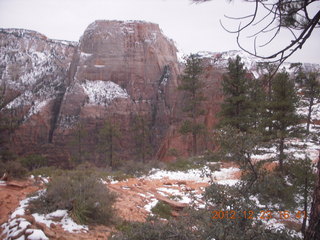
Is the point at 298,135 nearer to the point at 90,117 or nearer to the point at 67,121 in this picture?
the point at 90,117

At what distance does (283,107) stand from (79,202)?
9811 mm

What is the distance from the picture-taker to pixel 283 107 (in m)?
10.3

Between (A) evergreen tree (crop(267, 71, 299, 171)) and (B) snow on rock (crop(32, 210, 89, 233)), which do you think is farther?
(A) evergreen tree (crop(267, 71, 299, 171))

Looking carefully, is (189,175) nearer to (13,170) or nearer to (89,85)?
(13,170)

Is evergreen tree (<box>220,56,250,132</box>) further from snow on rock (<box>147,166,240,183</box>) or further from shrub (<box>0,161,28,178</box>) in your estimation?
shrub (<box>0,161,28,178</box>)

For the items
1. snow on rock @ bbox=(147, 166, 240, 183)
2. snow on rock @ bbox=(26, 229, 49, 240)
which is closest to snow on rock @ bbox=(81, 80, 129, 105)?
snow on rock @ bbox=(147, 166, 240, 183)

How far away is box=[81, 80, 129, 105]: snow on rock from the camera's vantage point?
40.7m

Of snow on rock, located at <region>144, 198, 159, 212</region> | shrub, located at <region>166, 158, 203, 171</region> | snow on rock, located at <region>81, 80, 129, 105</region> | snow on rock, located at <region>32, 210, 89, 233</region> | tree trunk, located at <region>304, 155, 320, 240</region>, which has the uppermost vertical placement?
snow on rock, located at <region>81, 80, 129, 105</region>

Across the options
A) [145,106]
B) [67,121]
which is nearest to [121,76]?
[145,106]

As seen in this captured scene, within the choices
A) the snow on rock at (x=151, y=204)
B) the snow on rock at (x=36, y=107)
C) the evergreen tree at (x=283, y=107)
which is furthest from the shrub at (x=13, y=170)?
the snow on rock at (x=36, y=107)

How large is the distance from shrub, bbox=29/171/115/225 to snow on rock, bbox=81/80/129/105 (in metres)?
36.6

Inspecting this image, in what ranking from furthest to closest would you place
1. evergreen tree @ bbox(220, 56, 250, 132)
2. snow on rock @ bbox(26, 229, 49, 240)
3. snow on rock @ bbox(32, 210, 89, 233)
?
evergreen tree @ bbox(220, 56, 250, 132) → snow on rock @ bbox(32, 210, 89, 233) → snow on rock @ bbox(26, 229, 49, 240)

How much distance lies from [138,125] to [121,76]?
1889 cm

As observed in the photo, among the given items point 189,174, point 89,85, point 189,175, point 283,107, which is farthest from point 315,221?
point 89,85
